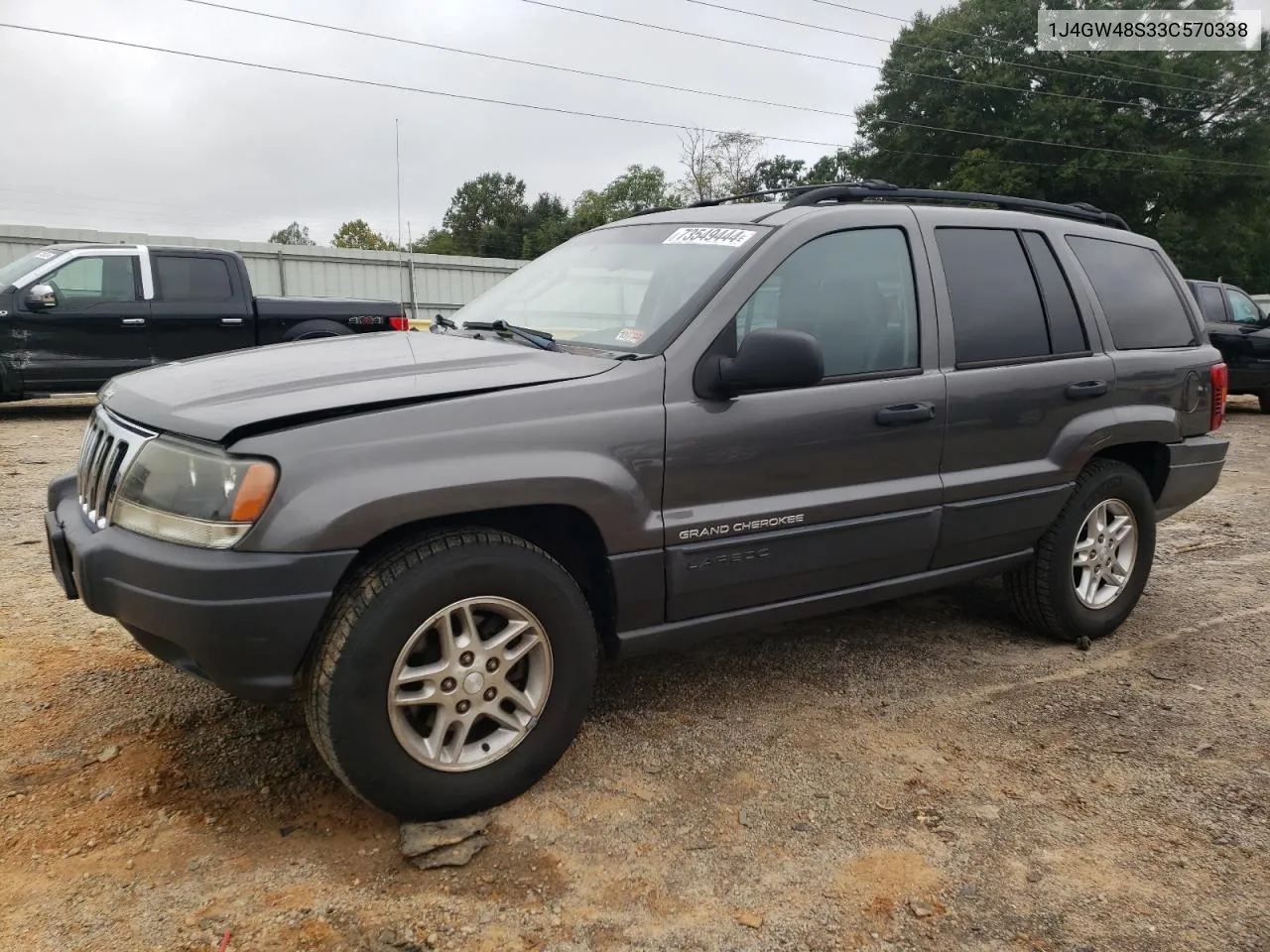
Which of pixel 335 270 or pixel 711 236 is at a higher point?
pixel 335 270

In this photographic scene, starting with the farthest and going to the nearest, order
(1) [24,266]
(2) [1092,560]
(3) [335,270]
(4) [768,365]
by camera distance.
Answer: (3) [335,270] → (1) [24,266] → (2) [1092,560] → (4) [768,365]

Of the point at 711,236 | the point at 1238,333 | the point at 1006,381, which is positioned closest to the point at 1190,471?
the point at 1006,381

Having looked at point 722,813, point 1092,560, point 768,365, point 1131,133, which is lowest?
point 722,813

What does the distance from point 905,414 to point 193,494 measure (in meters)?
2.28

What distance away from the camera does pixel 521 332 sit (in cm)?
332

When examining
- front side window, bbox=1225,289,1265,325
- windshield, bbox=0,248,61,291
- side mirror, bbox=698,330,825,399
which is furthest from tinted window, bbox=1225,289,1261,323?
windshield, bbox=0,248,61,291

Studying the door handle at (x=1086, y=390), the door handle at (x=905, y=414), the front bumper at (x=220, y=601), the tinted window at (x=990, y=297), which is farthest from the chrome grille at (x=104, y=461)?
the door handle at (x=1086, y=390)

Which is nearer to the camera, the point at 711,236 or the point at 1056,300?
the point at 711,236

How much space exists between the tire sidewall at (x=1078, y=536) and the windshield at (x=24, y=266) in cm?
1016

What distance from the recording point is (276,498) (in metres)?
2.27

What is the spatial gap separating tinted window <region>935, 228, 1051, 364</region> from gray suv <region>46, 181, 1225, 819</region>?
0.01 m

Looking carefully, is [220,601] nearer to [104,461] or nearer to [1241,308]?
[104,461]

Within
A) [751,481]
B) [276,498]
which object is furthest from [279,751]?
[751,481]

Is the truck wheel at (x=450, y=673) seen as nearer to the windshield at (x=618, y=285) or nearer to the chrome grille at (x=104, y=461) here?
the chrome grille at (x=104, y=461)
